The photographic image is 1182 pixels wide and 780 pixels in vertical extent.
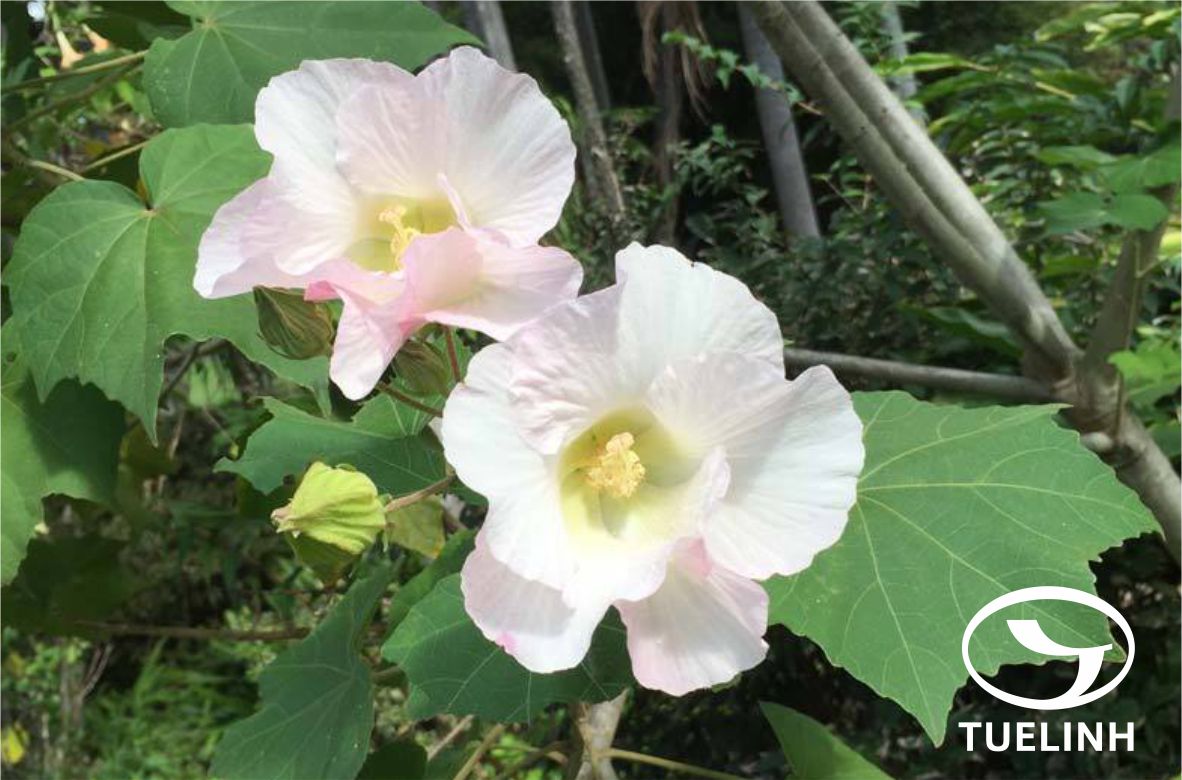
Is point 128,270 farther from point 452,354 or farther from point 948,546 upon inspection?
point 948,546

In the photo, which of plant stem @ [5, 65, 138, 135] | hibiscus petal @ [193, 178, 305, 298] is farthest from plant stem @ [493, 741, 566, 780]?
plant stem @ [5, 65, 138, 135]

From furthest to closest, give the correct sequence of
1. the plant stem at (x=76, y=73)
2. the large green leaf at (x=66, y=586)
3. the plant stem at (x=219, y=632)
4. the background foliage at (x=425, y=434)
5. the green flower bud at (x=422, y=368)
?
1. the large green leaf at (x=66, y=586)
2. the plant stem at (x=219, y=632)
3. the plant stem at (x=76, y=73)
4. the background foliage at (x=425, y=434)
5. the green flower bud at (x=422, y=368)

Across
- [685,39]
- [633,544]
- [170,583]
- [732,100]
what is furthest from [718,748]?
[732,100]

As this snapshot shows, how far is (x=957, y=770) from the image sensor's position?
210cm

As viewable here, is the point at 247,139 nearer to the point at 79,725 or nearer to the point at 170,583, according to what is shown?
the point at 79,725

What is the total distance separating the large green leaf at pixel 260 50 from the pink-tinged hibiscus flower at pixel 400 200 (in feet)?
1.23

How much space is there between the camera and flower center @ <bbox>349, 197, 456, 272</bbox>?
0.56 metres

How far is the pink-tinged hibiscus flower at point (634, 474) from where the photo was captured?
1.54ft

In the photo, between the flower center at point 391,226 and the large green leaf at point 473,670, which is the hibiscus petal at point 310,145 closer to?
the flower center at point 391,226

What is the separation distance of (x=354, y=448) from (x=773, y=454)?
1.18ft

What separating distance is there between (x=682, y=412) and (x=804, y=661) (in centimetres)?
180

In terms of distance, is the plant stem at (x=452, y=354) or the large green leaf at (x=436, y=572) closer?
the plant stem at (x=452, y=354)

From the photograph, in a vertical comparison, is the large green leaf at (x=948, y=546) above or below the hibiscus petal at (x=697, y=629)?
below

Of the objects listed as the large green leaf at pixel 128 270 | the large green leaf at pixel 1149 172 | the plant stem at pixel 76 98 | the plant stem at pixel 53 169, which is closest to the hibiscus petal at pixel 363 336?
the large green leaf at pixel 128 270
